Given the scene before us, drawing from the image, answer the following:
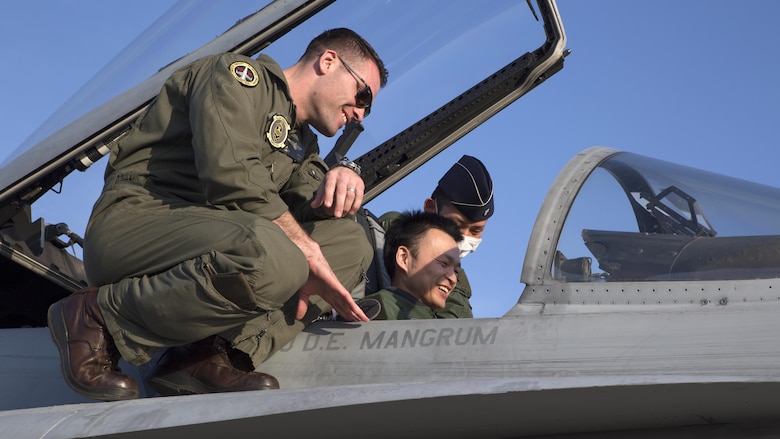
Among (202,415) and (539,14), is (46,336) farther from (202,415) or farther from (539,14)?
(539,14)

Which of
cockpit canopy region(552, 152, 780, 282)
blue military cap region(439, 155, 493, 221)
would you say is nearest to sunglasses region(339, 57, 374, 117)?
cockpit canopy region(552, 152, 780, 282)

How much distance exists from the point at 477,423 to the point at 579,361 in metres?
0.50

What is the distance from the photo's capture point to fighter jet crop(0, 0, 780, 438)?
7.75 ft

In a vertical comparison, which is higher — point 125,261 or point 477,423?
point 125,261

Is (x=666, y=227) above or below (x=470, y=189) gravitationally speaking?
below

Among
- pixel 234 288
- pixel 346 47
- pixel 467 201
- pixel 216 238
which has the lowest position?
pixel 234 288

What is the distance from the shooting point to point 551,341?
293cm

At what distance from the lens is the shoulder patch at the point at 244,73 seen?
3.29 m

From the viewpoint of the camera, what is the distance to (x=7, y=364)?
3.71m

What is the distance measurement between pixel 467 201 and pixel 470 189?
3.1 inches

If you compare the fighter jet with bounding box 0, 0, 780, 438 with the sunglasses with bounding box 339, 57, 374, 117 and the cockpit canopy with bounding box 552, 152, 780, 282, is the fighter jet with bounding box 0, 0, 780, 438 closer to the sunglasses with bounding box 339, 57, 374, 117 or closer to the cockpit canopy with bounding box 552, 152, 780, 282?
the cockpit canopy with bounding box 552, 152, 780, 282

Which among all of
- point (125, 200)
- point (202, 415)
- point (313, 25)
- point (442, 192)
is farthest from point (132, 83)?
point (202, 415)

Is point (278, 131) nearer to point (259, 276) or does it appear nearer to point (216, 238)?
point (216, 238)

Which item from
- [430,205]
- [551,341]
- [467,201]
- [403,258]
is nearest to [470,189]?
[467,201]
